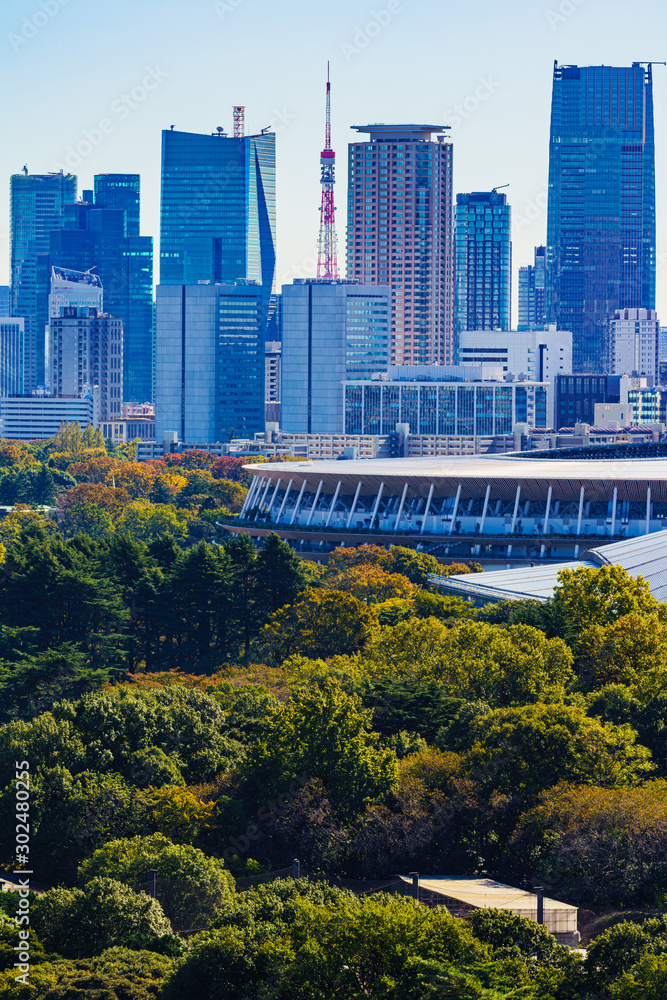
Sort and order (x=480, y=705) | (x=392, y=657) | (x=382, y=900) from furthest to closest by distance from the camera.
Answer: (x=392, y=657) → (x=480, y=705) → (x=382, y=900)

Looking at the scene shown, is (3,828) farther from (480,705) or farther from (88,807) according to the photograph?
(480,705)

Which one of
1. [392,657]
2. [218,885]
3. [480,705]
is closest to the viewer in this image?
[218,885]

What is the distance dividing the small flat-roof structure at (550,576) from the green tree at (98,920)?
45458 mm

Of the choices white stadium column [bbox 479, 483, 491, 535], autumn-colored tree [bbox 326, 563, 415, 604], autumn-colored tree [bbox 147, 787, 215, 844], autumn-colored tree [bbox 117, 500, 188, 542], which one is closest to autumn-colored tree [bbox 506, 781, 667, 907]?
autumn-colored tree [bbox 147, 787, 215, 844]

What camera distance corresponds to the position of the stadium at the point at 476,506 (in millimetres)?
135250

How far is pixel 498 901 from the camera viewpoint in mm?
50500

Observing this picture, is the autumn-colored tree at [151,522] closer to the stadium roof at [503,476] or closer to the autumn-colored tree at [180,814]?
the stadium roof at [503,476]

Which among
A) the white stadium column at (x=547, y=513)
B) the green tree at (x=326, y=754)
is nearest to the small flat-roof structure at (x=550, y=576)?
the white stadium column at (x=547, y=513)

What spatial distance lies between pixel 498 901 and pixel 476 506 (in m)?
91.4

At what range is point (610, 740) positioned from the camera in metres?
59.6

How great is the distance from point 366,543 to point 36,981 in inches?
3941

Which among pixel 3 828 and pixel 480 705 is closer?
pixel 3 828

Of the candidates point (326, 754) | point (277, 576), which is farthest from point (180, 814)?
point (277, 576)

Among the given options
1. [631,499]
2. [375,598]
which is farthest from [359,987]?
[631,499]
